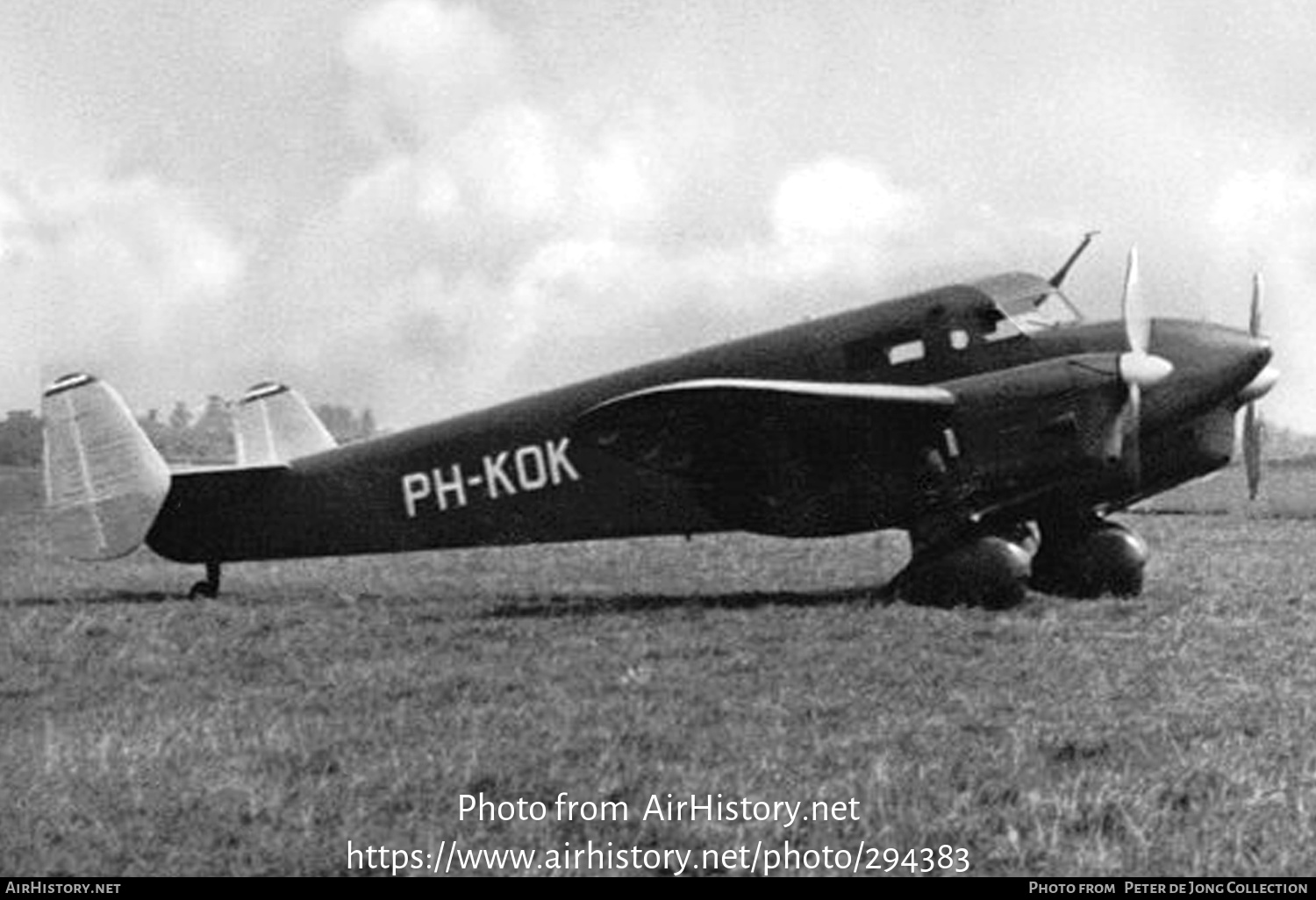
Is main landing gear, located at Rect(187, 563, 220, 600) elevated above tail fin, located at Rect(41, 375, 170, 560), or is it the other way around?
tail fin, located at Rect(41, 375, 170, 560)

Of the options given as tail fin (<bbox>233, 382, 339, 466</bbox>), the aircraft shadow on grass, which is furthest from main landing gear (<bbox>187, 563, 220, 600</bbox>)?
tail fin (<bbox>233, 382, 339, 466</bbox>)

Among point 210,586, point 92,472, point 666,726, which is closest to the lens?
point 666,726

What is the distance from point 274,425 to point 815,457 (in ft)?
35.8

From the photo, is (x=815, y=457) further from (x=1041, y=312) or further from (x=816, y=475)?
(x=1041, y=312)

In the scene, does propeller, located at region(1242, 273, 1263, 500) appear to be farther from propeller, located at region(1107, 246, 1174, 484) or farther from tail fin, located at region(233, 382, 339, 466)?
tail fin, located at region(233, 382, 339, 466)

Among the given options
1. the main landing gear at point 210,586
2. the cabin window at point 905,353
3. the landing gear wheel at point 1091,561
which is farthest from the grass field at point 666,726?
the cabin window at point 905,353

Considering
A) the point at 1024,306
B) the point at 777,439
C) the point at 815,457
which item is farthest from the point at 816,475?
the point at 1024,306

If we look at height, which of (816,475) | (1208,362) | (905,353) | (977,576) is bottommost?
(977,576)

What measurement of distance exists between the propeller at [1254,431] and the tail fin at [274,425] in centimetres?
1234

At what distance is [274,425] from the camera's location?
2034 centimetres

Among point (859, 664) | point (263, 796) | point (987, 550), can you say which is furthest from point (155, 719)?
point (987, 550)

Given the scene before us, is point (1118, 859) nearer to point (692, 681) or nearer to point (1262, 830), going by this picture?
point (1262, 830)

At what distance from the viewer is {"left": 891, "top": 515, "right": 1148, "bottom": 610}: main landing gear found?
11.2 metres

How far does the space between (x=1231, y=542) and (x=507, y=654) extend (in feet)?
51.2
